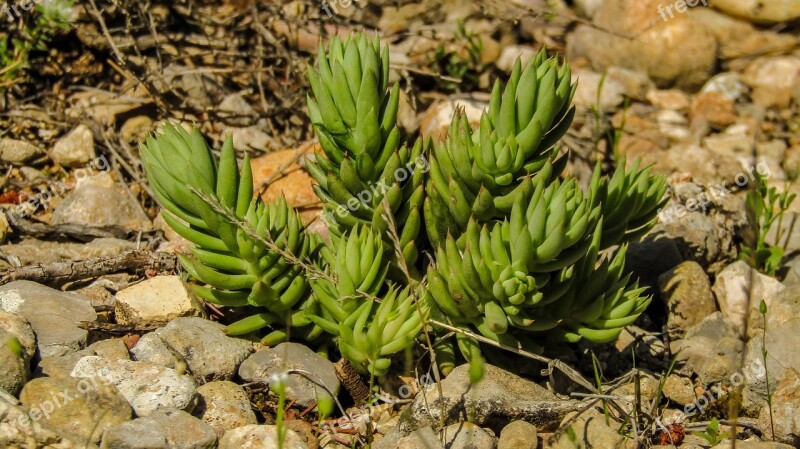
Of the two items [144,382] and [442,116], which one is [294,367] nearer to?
[144,382]

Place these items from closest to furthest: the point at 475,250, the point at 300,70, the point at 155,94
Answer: the point at 475,250, the point at 155,94, the point at 300,70

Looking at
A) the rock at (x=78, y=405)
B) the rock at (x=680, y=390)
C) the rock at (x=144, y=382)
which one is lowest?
the rock at (x=680, y=390)

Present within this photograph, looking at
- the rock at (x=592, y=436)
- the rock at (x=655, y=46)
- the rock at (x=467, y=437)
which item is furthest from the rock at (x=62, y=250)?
the rock at (x=655, y=46)

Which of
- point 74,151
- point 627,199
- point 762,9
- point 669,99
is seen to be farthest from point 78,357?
point 762,9

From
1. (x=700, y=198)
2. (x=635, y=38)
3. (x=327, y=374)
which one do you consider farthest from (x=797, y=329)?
(x=635, y=38)

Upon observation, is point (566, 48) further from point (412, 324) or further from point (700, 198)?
point (412, 324)

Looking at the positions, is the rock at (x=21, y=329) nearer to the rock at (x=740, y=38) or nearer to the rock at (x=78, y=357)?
the rock at (x=78, y=357)

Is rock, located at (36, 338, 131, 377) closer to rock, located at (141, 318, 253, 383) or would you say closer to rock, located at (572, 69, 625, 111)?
rock, located at (141, 318, 253, 383)
